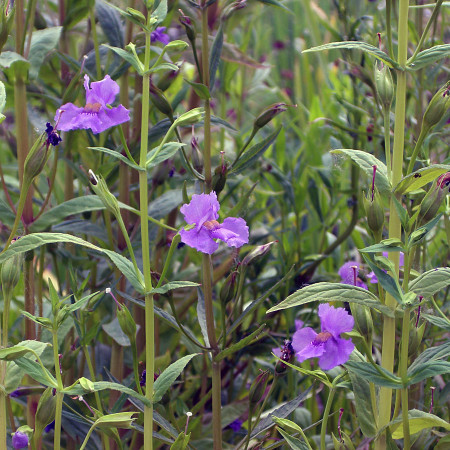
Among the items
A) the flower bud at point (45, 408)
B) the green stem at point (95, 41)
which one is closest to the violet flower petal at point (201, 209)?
the flower bud at point (45, 408)

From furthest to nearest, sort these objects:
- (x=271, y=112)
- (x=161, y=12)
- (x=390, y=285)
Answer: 1. (x=271, y=112)
2. (x=161, y=12)
3. (x=390, y=285)

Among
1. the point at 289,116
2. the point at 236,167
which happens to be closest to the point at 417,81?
the point at 236,167

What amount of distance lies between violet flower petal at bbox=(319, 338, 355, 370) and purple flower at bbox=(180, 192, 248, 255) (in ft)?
0.40

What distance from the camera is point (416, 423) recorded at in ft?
1.92

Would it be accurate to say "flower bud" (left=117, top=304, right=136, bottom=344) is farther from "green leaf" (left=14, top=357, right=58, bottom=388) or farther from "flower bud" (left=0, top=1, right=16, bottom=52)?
"flower bud" (left=0, top=1, right=16, bottom=52)

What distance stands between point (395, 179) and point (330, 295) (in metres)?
0.13

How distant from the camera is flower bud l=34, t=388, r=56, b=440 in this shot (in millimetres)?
598

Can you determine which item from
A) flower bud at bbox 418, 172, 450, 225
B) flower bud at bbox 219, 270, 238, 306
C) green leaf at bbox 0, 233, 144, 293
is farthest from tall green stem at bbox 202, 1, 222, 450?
flower bud at bbox 418, 172, 450, 225

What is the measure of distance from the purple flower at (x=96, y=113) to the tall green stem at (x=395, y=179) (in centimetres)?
26

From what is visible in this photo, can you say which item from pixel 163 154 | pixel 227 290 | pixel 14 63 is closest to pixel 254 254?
pixel 227 290

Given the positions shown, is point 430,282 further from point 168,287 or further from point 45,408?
point 45,408

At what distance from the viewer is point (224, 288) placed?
0.67 meters

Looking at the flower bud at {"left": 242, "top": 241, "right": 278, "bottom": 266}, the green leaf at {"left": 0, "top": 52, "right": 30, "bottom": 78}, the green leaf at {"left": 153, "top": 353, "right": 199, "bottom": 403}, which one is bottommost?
the green leaf at {"left": 153, "top": 353, "right": 199, "bottom": 403}

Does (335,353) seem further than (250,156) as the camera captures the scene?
No
